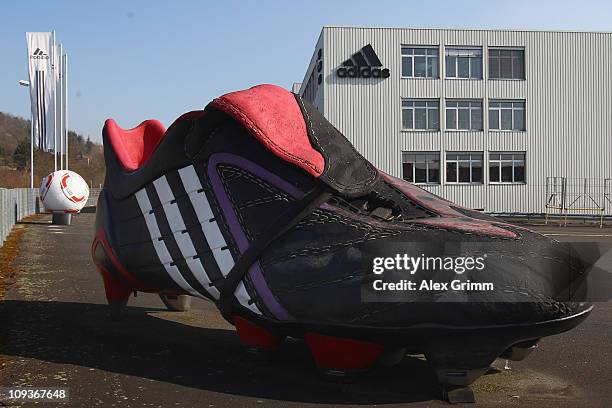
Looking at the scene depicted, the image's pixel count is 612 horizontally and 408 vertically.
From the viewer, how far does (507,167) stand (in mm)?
33344

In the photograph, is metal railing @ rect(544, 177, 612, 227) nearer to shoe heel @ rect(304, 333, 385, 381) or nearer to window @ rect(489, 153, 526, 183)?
window @ rect(489, 153, 526, 183)

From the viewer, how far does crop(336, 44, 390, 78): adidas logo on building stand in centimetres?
3234

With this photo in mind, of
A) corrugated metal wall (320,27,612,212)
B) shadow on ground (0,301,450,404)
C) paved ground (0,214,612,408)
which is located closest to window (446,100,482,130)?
corrugated metal wall (320,27,612,212)

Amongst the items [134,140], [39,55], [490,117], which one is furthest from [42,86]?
[134,140]

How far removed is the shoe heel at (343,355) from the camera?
12.1 ft

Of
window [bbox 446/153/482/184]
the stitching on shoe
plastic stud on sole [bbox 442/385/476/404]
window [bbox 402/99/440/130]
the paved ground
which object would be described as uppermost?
window [bbox 402/99/440/130]

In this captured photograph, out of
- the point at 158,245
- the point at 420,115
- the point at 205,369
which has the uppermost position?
the point at 420,115

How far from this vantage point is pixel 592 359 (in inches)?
182

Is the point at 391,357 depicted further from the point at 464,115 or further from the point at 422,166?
the point at 464,115

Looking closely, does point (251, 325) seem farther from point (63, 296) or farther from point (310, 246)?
point (63, 296)

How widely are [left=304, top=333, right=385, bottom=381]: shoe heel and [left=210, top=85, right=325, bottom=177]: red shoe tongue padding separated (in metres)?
0.95

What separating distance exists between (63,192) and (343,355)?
772 inches

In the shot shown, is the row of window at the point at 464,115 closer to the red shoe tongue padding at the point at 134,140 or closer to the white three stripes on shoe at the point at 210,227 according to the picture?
the red shoe tongue padding at the point at 134,140

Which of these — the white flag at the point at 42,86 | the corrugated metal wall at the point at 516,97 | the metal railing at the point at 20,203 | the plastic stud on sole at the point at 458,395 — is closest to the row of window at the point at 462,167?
the corrugated metal wall at the point at 516,97
